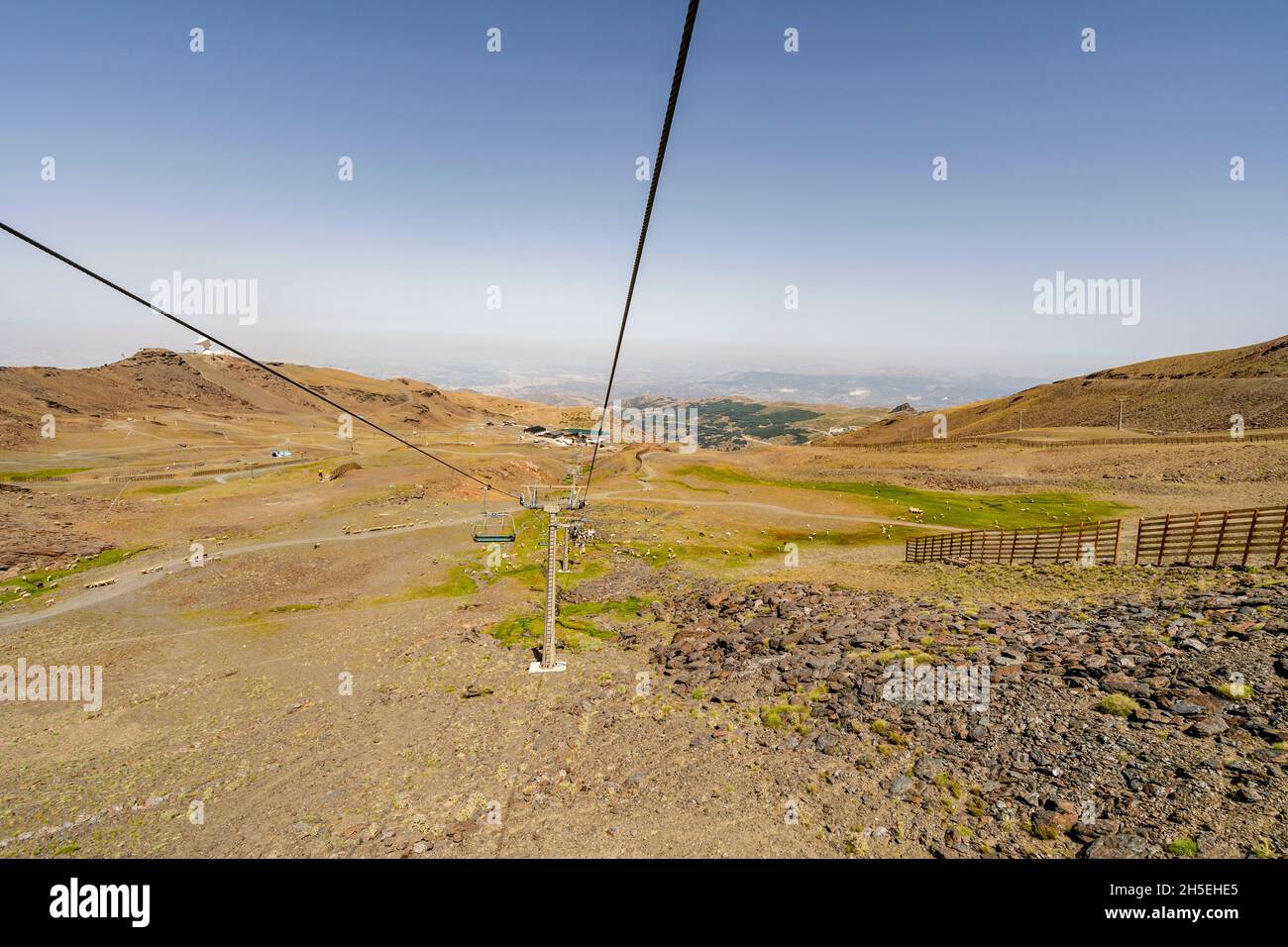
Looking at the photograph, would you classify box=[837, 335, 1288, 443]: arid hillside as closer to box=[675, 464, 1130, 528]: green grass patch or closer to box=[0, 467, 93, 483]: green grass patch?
box=[675, 464, 1130, 528]: green grass patch

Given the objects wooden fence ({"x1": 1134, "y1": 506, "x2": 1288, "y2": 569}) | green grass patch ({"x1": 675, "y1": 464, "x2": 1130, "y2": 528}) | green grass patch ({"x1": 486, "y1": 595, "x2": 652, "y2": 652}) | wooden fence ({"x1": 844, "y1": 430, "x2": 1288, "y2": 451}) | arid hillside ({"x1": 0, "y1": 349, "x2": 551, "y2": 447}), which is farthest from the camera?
arid hillside ({"x1": 0, "y1": 349, "x2": 551, "y2": 447})

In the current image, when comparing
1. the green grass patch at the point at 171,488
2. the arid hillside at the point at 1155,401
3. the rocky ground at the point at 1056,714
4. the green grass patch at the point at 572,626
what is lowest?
the green grass patch at the point at 572,626

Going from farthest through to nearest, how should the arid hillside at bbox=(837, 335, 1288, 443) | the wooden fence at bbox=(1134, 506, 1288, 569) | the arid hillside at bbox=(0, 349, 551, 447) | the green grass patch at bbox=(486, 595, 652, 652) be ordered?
the arid hillside at bbox=(0, 349, 551, 447) < the arid hillside at bbox=(837, 335, 1288, 443) < the green grass patch at bbox=(486, 595, 652, 652) < the wooden fence at bbox=(1134, 506, 1288, 569)

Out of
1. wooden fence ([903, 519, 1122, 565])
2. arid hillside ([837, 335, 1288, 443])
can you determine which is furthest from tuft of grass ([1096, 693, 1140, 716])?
arid hillside ([837, 335, 1288, 443])

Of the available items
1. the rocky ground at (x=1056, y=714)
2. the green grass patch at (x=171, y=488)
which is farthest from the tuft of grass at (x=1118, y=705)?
the green grass patch at (x=171, y=488)

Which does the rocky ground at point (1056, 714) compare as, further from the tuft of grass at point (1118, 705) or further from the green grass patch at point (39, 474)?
the green grass patch at point (39, 474)
